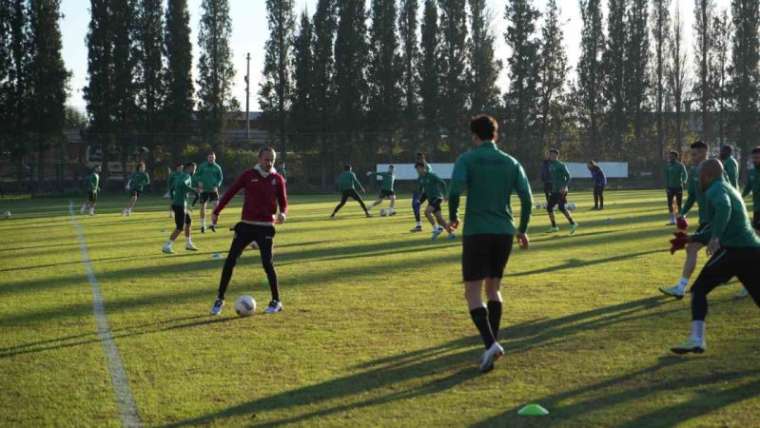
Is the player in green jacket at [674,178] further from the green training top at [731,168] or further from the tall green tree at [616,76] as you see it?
the tall green tree at [616,76]

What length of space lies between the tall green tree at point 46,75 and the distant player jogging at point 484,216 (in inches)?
2166

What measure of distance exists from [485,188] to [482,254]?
1.92 ft

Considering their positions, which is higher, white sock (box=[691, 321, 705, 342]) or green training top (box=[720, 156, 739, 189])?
green training top (box=[720, 156, 739, 189])

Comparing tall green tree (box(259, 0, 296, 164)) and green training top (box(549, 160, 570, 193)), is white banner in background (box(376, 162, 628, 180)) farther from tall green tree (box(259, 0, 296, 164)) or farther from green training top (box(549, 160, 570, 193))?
green training top (box(549, 160, 570, 193))

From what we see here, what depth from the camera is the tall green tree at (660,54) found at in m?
69.9

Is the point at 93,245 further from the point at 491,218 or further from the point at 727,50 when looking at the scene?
the point at 727,50

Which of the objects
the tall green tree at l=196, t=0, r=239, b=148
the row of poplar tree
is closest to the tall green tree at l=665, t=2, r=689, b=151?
the row of poplar tree

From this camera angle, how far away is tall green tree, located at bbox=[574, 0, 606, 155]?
69.6 m

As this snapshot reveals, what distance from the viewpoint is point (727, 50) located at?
69.6 m

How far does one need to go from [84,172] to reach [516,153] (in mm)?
33433

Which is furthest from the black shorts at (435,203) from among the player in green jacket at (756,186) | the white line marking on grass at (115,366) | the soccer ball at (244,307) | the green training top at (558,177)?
the soccer ball at (244,307)

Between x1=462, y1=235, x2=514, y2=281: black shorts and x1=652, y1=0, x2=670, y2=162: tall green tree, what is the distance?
220 feet

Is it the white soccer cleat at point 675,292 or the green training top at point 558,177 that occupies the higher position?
the green training top at point 558,177

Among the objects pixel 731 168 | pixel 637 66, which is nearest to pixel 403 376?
pixel 731 168
